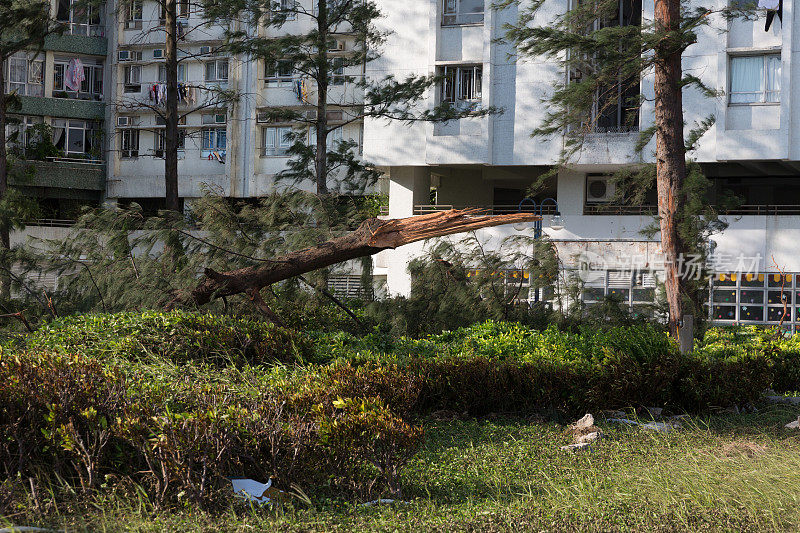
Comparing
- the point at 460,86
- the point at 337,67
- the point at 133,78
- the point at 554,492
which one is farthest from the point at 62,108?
the point at 554,492

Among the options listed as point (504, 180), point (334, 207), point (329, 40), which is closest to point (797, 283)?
point (504, 180)

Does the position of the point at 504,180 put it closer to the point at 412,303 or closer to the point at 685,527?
the point at 412,303

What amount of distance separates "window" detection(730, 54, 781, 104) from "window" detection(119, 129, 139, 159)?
20.8 metres

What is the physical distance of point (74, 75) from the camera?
101 ft

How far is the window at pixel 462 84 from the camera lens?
2328 centimetres

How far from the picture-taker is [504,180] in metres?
27.2

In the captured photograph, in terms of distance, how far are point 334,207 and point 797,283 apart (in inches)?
522

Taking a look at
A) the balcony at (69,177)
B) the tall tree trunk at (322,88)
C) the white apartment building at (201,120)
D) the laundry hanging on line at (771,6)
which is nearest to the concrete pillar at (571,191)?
the laundry hanging on line at (771,6)

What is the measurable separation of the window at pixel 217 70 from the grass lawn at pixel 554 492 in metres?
26.0

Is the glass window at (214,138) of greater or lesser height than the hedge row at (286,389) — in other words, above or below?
above

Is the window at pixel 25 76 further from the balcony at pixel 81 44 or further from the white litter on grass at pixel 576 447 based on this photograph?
the white litter on grass at pixel 576 447

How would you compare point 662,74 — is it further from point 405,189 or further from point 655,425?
point 405,189

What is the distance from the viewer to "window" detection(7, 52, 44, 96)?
1220 inches

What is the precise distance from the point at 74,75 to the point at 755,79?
73.0 feet
